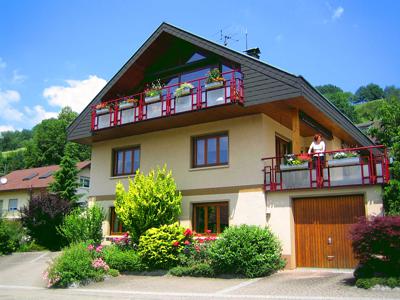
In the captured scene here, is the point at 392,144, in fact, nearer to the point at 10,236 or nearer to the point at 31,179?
the point at 10,236

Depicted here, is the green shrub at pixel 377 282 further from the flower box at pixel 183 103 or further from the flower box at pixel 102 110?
the flower box at pixel 102 110

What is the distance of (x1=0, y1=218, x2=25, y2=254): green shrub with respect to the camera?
928 inches

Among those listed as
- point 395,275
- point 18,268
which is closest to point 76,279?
point 18,268

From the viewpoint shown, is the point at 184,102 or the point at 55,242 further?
the point at 55,242

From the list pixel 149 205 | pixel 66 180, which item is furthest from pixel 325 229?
pixel 66 180

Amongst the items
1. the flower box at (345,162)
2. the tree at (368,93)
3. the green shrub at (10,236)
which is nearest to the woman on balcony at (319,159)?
the flower box at (345,162)

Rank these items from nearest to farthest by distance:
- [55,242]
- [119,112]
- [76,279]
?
[76,279]
[119,112]
[55,242]

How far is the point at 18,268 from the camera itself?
19906 millimetres

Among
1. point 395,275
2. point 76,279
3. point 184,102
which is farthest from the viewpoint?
point 184,102

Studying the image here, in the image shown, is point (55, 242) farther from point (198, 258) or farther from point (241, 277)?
Result: point (241, 277)

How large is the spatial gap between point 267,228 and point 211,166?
3939 mm

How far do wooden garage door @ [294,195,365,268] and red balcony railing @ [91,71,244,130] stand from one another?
4.92m

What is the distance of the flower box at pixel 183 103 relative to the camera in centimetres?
1864

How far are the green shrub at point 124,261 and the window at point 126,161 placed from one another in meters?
4.97
